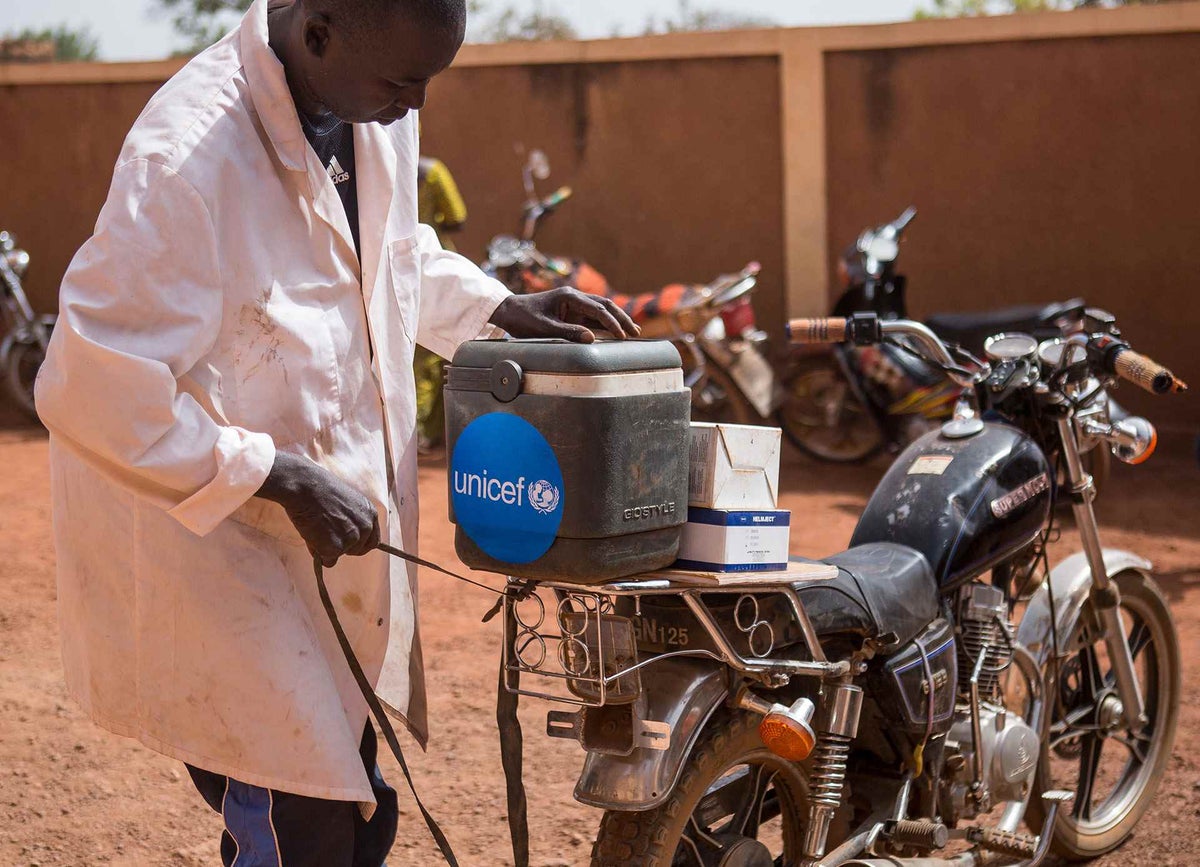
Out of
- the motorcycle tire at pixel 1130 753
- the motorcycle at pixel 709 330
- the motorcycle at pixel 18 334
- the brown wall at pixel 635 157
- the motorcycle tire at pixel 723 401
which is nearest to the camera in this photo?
the motorcycle tire at pixel 1130 753

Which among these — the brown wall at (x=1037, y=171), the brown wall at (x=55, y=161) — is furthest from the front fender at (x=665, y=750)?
the brown wall at (x=55, y=161)

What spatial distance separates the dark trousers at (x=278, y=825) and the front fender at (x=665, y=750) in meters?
0.38

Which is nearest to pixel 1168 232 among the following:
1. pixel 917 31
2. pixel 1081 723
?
pixel 917 31

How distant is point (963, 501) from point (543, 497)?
1201mm

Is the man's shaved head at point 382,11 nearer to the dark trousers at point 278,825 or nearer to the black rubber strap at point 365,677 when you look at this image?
the black rubber strap at point 365,677

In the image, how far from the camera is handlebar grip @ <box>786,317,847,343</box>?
289 centimetres

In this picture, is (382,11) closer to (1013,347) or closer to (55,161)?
(1013,347)

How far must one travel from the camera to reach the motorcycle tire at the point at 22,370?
8938 millimetres

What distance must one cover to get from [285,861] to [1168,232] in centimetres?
711

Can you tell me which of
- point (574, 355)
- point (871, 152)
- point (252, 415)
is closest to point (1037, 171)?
point (871, 152)

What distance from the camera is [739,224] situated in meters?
8.66

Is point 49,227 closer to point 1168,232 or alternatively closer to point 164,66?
point 164,66

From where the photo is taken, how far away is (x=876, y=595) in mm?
2477

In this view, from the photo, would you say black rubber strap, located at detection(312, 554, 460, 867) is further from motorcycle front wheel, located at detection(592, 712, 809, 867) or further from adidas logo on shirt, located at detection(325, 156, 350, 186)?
adidas logo on shirt, located at detection(325, 156, 350, 186)
